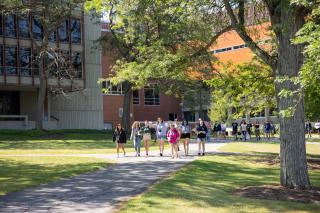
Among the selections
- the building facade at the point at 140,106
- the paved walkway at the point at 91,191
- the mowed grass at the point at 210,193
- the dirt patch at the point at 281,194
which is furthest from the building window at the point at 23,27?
the dirt patch at the point at 281,194

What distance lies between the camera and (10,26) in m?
41.1

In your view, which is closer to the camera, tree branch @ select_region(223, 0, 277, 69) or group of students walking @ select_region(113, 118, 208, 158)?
tree branch @ select_region(223, 0, 277, 69)

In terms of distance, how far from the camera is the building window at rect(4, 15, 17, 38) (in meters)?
40.9

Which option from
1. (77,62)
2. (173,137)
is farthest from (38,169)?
(77,62)

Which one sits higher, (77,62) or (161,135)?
(77,62)

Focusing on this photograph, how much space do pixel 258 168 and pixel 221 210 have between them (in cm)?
824

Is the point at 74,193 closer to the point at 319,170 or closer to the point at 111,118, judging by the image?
the point at 319,170

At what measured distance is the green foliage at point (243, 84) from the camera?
14.3 metres

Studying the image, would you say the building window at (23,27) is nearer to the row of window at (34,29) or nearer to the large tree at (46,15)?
the row of window at (34,29)

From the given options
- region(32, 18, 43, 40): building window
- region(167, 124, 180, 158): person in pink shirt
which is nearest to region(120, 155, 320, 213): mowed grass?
region(167, 124, 180, 158): person in pink shirt

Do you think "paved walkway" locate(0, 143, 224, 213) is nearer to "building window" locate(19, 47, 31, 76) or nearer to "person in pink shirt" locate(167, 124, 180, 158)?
"person in pink shirt" locate(167, 124, 180, 158)

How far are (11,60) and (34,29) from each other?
3.43 meters

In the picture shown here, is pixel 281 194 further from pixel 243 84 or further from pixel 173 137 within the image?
pixel 173 137

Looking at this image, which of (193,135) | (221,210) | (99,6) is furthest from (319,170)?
(193,135)
